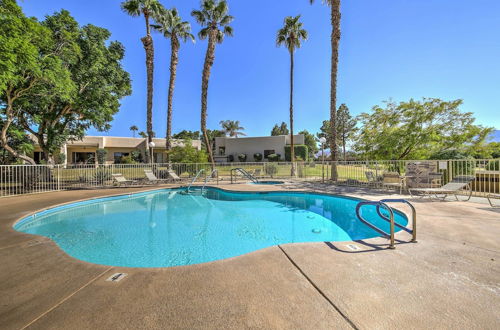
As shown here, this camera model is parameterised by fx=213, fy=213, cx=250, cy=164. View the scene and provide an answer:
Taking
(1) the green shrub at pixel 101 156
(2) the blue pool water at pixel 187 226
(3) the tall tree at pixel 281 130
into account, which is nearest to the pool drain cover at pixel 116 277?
(2) the blue pool water at pixel 187 226

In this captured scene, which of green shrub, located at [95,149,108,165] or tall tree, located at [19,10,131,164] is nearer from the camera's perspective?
tall tree, located at [19,10,131,164]

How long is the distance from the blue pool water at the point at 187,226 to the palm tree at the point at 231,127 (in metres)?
44.6

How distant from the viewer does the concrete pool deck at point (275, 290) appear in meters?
1.69

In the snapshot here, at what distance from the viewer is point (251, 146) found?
3128 cm

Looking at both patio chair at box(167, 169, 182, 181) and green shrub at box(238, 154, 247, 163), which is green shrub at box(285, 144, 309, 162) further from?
patio chair at box(167, 169, 182, 181)

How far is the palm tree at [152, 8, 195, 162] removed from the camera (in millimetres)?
15375

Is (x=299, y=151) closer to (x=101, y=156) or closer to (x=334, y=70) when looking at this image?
(x=334, y=70)

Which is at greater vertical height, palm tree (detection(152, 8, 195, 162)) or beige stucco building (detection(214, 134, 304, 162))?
palm tree (detection(152, 8, 195, 162))

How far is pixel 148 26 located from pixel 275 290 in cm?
1803

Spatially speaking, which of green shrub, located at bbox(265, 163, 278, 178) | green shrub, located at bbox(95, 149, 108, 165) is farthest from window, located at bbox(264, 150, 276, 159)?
green shrub, located at bbox(95, 149, 108, 165)

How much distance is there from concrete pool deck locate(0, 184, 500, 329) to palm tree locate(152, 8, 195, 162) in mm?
13729

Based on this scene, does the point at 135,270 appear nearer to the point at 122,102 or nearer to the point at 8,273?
the point at 8,273

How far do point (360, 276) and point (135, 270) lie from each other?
259 cm

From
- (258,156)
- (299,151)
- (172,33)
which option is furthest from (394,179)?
(258,156)
